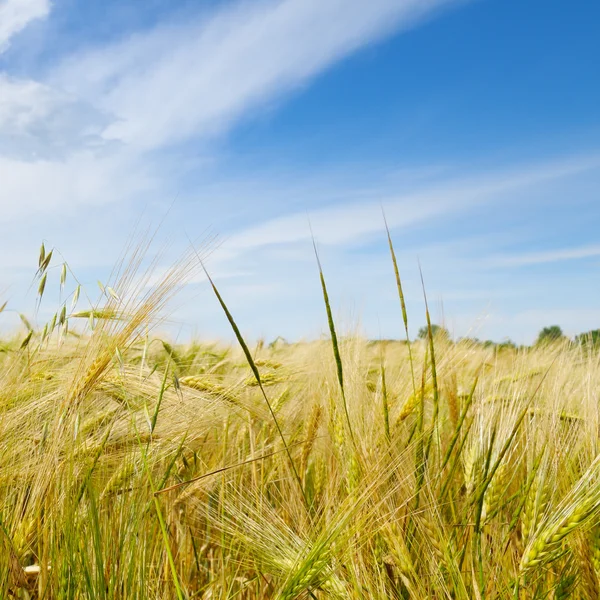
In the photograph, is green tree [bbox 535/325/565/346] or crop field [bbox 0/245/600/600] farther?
green tree [bbox 535/325/565/346]

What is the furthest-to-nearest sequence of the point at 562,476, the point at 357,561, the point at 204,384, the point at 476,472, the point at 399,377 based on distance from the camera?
1. the point at 399,377
2. the point at 204,384
3. the point at 562,476
4. the point at 476,472
5. the point at 357,561

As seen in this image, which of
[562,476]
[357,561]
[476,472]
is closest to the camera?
[357,561]

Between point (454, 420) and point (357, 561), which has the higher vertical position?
point (454, 420)

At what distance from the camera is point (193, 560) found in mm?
1657

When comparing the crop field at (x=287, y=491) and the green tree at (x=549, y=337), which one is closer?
the crop field at (x=287, y=491)

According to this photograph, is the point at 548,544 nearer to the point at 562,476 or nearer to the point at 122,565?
the point at 562,476

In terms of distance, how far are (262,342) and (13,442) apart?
285 cm

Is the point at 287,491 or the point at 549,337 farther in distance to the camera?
the point at 549,337

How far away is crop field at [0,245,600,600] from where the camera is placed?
109 cm

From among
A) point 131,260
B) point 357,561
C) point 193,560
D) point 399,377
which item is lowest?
point 193,560

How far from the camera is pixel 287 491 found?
1.69 meters

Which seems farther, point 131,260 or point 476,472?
point 131,260

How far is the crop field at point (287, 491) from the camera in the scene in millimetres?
1091

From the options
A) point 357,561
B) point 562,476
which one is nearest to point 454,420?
point 562,476
